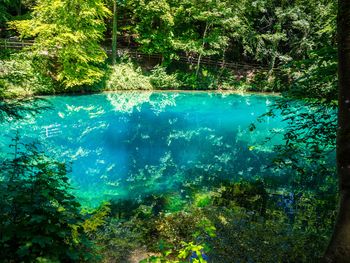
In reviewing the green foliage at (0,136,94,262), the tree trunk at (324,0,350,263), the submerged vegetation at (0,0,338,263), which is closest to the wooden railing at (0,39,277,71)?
the submerged vegetation at (0,0,338,263)

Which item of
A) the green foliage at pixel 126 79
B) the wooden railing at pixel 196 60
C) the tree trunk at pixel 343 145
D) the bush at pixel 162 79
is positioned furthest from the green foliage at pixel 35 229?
the wooden railing at pixel 196 60

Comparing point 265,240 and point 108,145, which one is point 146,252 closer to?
point 265,240

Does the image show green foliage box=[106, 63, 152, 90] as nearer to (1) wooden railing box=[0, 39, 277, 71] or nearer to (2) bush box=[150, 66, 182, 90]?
(2) bush box=[150, 66, 182, 90]

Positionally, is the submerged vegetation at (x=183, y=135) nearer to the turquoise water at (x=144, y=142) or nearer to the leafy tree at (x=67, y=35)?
the leafy tree at (x=67, y=35)

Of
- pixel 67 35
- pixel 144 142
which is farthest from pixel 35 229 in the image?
pixel 67 35

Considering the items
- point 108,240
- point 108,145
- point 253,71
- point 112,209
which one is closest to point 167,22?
point 253,71

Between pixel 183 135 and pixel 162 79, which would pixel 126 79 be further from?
pixel 183 135
